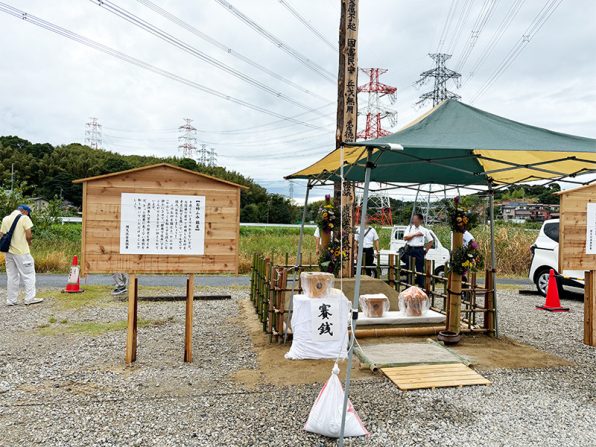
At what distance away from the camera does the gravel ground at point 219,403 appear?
3080 millimetres

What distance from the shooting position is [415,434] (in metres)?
3.15

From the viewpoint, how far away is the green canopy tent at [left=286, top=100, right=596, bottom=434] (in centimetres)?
358

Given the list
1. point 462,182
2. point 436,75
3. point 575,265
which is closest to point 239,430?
point 575,265

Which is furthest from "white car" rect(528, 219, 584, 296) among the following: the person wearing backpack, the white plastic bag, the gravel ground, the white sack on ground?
the person wearing backpack

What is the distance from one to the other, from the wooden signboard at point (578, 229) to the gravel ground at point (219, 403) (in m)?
1.10

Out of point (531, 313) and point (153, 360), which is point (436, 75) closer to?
point (531, 313)

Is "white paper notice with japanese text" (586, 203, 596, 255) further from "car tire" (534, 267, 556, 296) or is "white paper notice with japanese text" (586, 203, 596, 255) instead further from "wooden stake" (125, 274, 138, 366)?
"wooden stake" (125, 274, 138, 366)

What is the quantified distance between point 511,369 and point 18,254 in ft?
24.6

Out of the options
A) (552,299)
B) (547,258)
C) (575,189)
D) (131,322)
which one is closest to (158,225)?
(131,322)

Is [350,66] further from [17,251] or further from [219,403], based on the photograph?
[17,251]

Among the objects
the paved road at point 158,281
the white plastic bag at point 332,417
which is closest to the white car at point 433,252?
the paved road at point 158,281

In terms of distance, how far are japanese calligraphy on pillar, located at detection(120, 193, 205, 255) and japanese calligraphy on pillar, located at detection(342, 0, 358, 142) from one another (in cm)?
394

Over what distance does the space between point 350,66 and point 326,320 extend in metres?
4.80

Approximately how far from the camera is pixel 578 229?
5.23 metres
